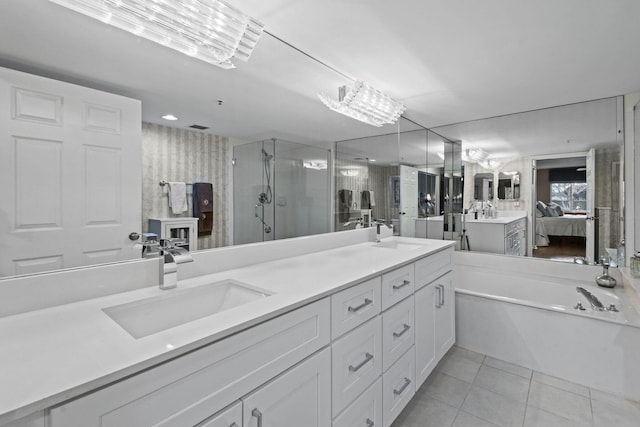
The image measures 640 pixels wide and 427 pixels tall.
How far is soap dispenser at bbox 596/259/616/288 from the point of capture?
8.26 feet

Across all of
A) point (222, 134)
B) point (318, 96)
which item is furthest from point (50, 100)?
point (318, 96)

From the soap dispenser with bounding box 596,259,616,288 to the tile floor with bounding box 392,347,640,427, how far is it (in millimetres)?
975

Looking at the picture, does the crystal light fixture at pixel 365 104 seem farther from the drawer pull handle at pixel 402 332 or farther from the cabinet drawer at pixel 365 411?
the cabinet drawer at pixel 365 411

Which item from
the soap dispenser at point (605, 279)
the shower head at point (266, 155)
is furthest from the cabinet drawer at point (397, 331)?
the soap dispenser at point (605, 279)

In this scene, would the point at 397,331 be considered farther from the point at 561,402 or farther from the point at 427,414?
the point at 561,402

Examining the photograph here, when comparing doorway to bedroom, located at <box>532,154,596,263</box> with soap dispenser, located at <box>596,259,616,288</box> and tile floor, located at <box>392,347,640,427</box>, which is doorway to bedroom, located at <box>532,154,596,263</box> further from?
tile floor, located at <box>392,347,640,427</box>

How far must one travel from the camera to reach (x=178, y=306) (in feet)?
3.69

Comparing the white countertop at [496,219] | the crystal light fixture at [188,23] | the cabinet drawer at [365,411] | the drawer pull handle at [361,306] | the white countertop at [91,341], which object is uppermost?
the crystal light fixture at [188,23]

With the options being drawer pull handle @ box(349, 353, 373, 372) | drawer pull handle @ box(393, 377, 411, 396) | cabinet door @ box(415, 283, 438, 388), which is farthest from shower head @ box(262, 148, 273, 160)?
drawer pull handle @ box(393, 377, 411, 396)

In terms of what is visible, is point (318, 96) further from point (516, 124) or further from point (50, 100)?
point (516, 124)

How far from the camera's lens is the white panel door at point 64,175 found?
857 millimetres

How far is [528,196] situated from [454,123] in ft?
3.69

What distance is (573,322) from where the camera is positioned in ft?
6.98

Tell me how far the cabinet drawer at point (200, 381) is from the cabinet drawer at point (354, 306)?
0.50 ft
